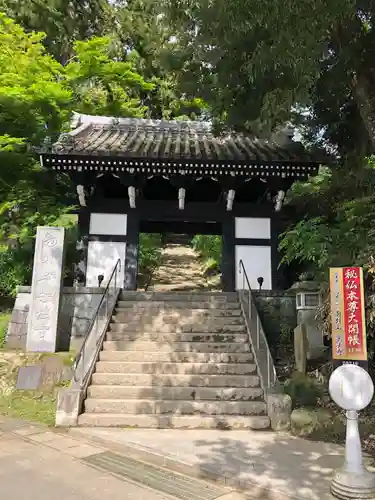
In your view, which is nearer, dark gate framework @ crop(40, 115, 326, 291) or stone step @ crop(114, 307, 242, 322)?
stone step @ crop(114, 307, 242, 322)

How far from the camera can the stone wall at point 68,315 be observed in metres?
9.12

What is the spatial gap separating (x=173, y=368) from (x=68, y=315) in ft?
11.0

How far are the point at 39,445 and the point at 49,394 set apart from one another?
2.15 meters

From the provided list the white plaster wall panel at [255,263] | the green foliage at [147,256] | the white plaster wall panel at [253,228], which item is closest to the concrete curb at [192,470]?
the white plaster wall panel at [255,263]

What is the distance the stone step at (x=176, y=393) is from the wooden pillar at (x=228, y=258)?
4.56 metres

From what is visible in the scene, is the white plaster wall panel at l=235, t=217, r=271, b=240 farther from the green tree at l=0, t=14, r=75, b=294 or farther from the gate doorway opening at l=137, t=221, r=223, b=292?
the green tree at l=0, t=14, r=75, b=294

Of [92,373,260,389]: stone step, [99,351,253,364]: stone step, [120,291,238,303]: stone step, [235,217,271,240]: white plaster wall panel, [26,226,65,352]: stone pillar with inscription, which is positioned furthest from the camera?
[235,217,271,240]: white plaster wall panel

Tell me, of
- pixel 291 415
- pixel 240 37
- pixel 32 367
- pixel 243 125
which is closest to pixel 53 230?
pixel 32 367

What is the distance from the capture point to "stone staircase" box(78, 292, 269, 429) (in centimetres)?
621

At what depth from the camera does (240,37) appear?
20.8 ft

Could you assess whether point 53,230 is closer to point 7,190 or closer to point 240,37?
point 7,190

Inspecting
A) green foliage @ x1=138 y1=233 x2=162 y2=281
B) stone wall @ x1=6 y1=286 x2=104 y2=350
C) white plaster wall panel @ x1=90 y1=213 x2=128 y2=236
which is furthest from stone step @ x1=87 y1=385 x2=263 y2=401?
green foliage @ x1=138 y1=233 x2=162 y2=281

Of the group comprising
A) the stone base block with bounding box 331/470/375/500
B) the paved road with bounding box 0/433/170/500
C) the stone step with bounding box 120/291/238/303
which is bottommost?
the paved road with bounding box 0/433/170/500

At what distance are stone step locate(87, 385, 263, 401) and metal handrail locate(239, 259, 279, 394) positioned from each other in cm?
23
